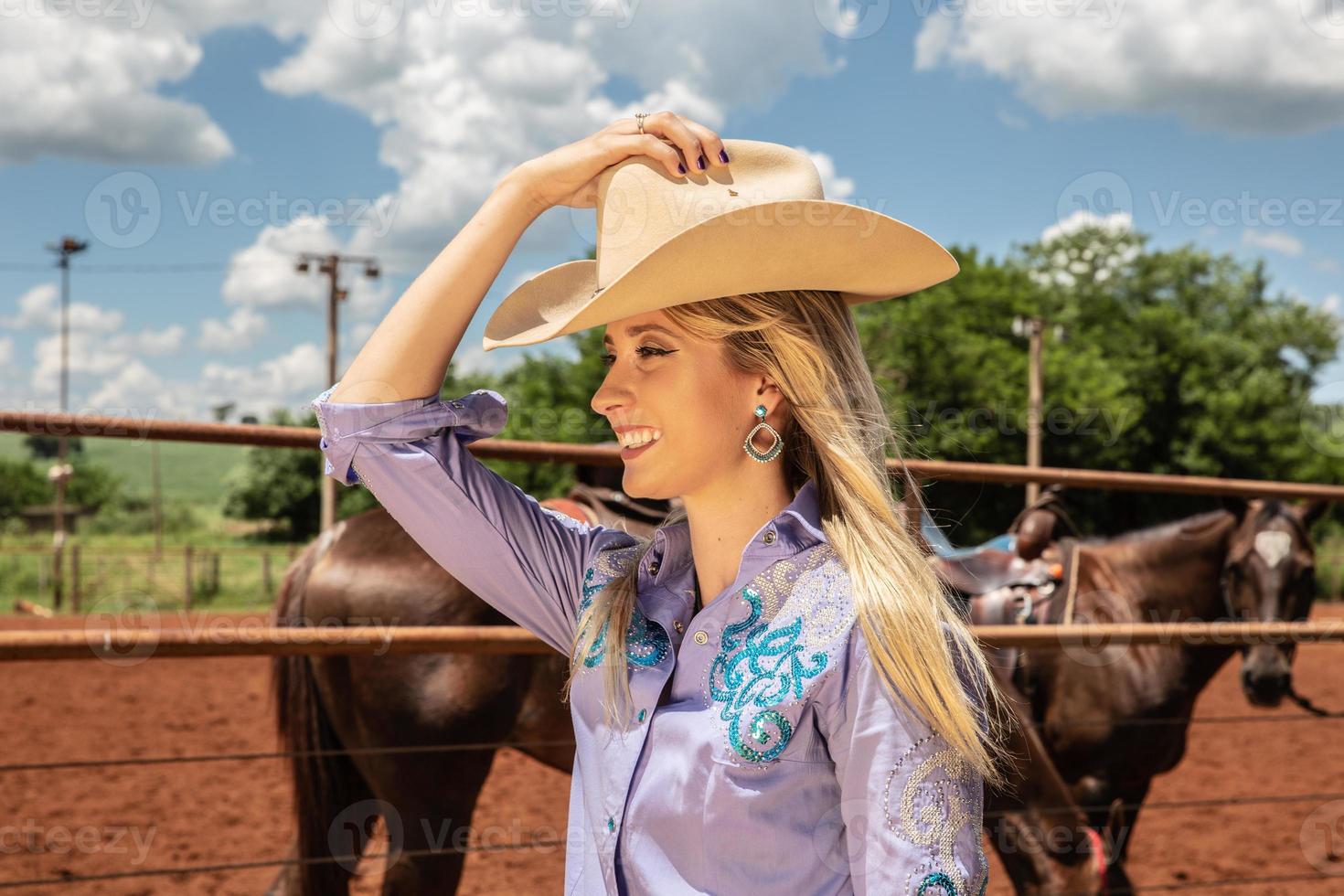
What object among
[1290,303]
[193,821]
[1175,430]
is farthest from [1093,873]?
[1290,303]

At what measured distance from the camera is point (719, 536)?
138cm

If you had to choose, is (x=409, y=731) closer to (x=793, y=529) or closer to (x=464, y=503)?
(x=464, y=503)

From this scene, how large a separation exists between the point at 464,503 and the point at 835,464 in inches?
19.5

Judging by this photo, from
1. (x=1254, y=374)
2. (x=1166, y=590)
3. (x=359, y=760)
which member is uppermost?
(x=1254, y=374)

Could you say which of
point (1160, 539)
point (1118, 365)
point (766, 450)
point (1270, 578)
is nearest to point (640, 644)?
point (766, 450)

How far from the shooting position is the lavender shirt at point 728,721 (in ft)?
3.65

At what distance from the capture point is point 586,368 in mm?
30797

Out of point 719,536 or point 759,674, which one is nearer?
point 759,674

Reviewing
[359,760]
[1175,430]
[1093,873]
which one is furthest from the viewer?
[1175,430]

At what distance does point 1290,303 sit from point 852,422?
4779 cm

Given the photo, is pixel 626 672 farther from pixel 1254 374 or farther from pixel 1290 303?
pixel 1290 303

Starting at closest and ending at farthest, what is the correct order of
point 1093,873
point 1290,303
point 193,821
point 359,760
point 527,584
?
1. point 527,584
2. point 1093,873
3. point 359,760
4. point 193,821
5. point 1290,303

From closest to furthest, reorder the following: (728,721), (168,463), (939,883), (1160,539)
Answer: (939,883) → (728,721) → (1160,539) → (168,463)

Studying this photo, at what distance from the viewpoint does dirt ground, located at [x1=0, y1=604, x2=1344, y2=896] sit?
512 cm
